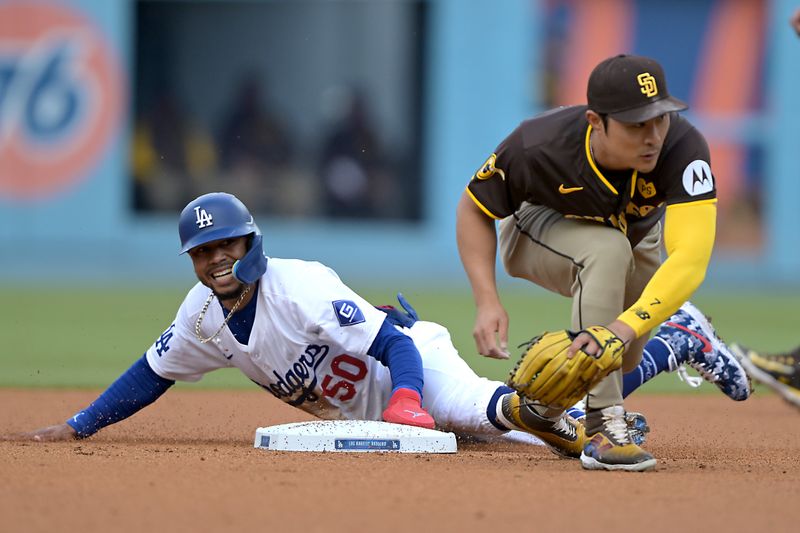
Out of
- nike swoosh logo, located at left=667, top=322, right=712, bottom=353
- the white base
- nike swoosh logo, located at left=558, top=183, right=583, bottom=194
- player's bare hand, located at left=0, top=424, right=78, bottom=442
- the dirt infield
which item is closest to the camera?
the dirt infield

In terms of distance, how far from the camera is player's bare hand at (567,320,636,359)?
4445mm

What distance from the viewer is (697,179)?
4.64 metres

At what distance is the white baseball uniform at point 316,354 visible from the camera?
5.38 metres

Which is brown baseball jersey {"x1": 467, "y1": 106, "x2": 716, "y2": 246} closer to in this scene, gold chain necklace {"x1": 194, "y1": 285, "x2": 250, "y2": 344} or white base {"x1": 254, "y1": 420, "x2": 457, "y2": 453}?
white base {"x1": 254, "y1": 420, "x2": 457, "y2": 453}

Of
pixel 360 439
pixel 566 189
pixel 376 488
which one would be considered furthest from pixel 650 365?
pixel 376 488

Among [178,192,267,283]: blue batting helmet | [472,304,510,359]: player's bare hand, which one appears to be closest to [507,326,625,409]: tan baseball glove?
[472,304,510,359]: player's bare hand

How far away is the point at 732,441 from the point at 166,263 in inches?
536

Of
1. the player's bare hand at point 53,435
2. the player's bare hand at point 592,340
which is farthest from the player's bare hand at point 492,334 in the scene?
the player's bare hand at point 53,435

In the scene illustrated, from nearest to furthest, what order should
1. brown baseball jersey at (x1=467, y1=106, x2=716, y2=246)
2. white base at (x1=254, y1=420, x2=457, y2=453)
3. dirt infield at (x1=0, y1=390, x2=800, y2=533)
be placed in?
dirt infield at (x1=0, y1=390, x2=800, y2=533), brown baseball jersey at (x1=467, y1=106, x2=716, y2=246), white base at (x1=254, y1=420, x2=457, y2=453)

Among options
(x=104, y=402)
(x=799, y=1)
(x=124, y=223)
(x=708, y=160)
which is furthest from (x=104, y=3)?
(x=708, y=160)

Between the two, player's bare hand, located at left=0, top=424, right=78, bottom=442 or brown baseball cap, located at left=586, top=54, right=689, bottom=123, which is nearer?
brown baseball cap, located at left=586, top=54, right=689, bottom=123

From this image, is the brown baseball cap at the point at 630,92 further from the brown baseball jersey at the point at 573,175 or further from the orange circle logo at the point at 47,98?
the orange circle logo at the point at 47,98

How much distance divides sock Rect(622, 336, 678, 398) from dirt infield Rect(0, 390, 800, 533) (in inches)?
11.6

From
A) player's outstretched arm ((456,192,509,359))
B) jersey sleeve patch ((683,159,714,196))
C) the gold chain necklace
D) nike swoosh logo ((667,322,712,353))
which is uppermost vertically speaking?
jersey sleeve patch ((683,159,714,196))
